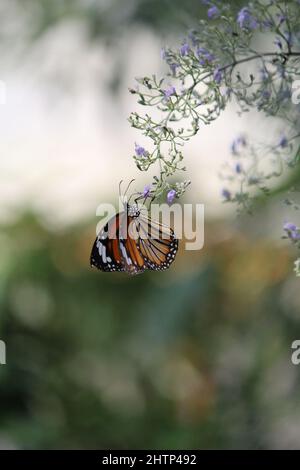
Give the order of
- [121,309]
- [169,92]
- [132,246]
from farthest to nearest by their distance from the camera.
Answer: [121,309] < [132,246] < [169,92]

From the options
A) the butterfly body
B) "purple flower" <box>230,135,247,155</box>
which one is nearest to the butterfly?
the butterfly body

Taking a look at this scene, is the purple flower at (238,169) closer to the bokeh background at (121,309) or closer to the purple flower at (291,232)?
the purple flower at (291,232)

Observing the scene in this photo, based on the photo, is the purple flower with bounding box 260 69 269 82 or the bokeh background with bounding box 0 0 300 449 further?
the bokeh background with bounding box 0 0 300 449

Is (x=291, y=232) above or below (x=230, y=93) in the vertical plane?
below

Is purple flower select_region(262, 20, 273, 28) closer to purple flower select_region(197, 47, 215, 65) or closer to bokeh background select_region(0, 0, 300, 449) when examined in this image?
purple flower select_region(197, 47, 215, 65)

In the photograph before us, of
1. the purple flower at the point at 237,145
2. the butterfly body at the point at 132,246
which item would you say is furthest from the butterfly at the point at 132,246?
the purple flower at the point at 237,145

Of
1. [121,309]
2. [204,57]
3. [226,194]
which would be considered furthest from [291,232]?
[121,309]

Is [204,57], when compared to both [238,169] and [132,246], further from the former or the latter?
[132,246]
